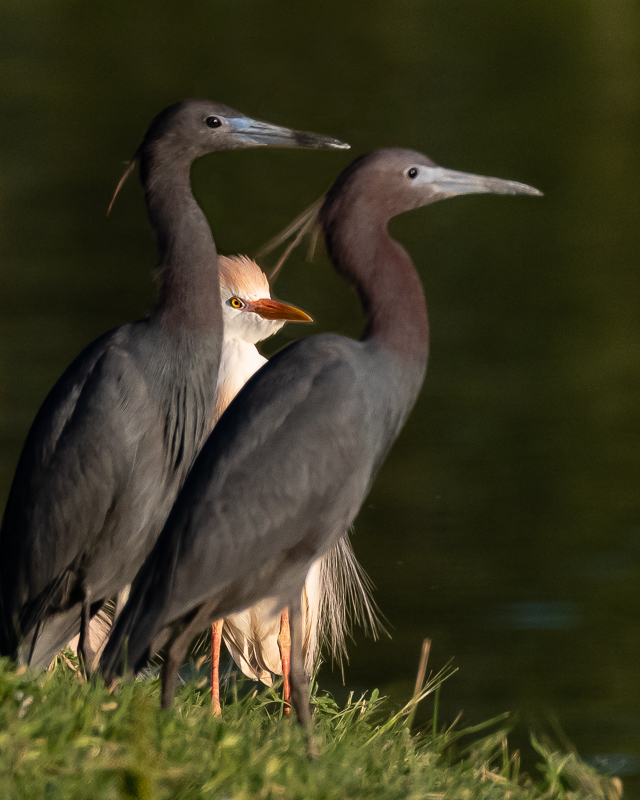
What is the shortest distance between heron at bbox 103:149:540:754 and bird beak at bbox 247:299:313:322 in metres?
1.39

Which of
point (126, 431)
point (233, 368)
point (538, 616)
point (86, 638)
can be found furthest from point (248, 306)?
point (538, 616)

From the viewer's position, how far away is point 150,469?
452 cm

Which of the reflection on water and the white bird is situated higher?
the white bird

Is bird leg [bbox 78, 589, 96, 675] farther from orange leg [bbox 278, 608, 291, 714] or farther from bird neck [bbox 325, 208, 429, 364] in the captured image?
bird neck [bbox 325, 208, 429, 364]

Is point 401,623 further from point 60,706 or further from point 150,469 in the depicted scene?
point 60,706

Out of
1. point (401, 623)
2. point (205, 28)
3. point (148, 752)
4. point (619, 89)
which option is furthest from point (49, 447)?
point (205, 28)

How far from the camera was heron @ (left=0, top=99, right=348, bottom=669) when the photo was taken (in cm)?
443

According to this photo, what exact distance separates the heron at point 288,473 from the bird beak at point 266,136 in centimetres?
47

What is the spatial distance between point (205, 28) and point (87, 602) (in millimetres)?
24016

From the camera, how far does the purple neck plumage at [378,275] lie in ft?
14.0

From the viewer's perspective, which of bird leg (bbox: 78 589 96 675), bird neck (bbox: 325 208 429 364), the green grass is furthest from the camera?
bird leg (bbox: 78 589 96 675)

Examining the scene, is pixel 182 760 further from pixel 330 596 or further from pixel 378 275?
pixel 330 596

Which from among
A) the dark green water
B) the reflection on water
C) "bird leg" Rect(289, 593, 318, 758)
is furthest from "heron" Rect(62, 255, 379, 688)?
the reflection on water

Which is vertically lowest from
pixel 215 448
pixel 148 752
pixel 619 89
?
pixel 148 752
